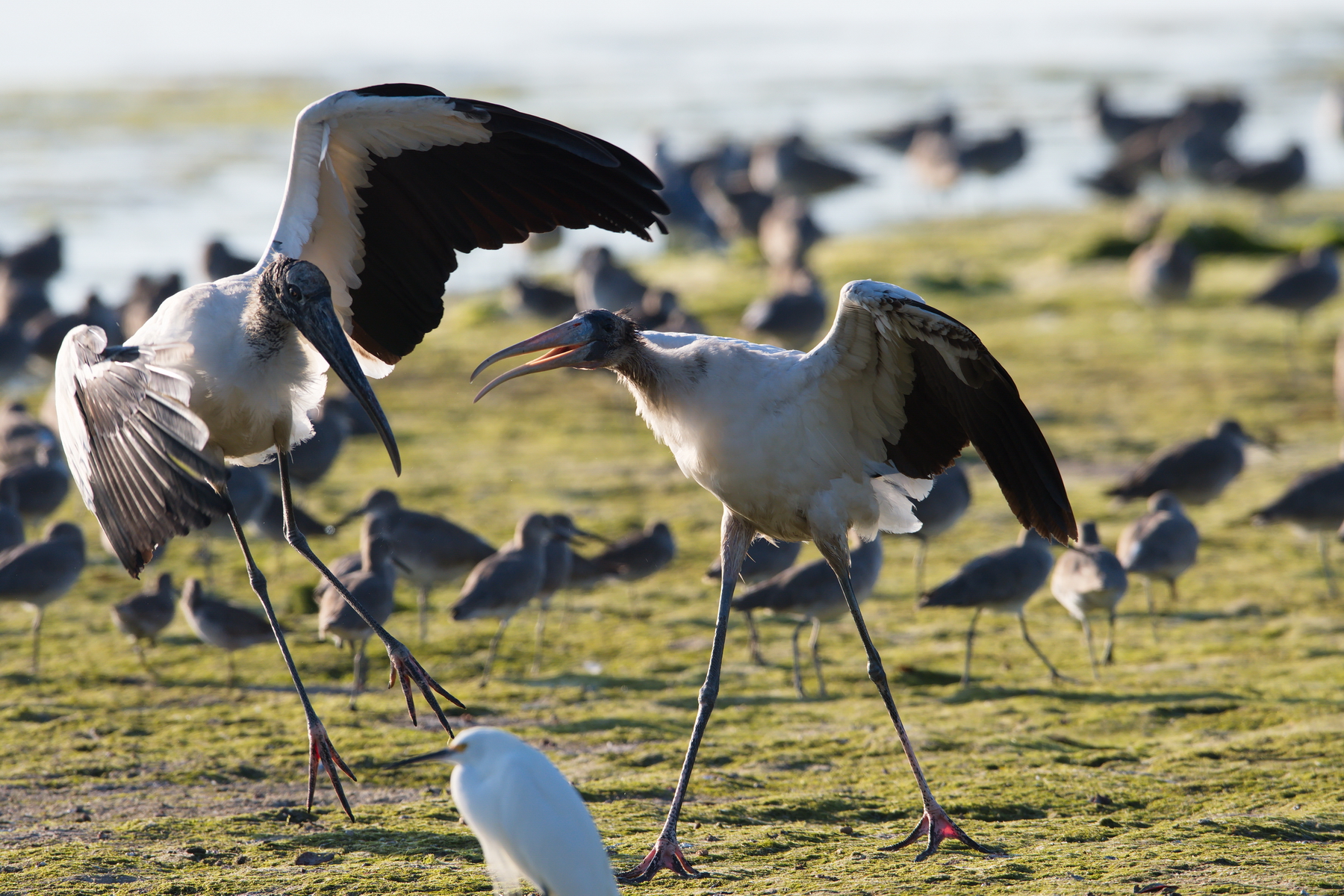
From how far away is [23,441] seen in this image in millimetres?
11281

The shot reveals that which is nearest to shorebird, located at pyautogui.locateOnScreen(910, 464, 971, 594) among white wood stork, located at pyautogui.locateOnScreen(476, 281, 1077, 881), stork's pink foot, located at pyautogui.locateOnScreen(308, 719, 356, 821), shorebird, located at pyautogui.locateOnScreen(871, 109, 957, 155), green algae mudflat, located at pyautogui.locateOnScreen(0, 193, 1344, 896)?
green algae mudflat, located at pyautogui.locateOnScreen(0, 193, 1344, 896)

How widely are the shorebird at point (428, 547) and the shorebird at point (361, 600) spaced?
11cm

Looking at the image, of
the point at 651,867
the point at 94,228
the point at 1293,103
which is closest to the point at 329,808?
the point at 651,867

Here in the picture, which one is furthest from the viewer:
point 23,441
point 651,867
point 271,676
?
point 23,441

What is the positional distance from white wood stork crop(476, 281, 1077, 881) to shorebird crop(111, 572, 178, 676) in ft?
11.1

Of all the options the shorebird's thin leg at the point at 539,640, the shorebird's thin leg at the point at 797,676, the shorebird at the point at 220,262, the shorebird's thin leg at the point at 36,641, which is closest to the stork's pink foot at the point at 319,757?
the shorebird's thin leg at the point at 539,640

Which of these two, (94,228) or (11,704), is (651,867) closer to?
(11,704)

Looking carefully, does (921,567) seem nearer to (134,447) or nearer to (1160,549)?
(1160,549)

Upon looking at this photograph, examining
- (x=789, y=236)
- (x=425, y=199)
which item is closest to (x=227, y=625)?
(x=425, y=199)

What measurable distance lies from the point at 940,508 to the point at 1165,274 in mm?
7188

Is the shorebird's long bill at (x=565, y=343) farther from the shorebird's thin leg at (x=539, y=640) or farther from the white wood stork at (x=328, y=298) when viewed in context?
the shorebird's thin leg at (x=539, y=640)

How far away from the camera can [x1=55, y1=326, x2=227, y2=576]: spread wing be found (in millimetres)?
4875

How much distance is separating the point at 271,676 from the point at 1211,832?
497cm

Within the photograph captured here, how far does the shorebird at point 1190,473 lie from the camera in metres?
10.1
